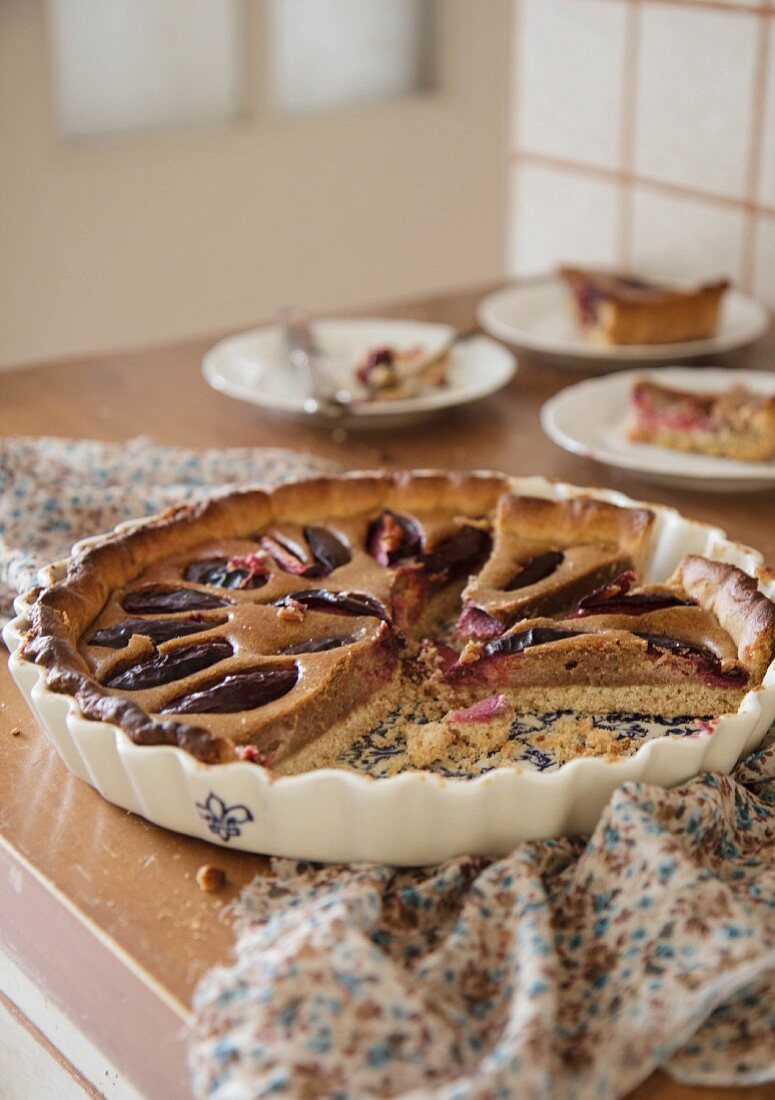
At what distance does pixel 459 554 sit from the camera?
4.75 feet

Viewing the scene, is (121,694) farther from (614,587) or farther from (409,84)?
(409,84)

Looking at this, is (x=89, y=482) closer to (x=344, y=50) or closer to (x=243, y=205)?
(x=243, y=205)

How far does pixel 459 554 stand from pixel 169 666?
15.1 inches

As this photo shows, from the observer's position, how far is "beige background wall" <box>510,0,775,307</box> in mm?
2375

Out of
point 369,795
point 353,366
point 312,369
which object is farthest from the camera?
point 353,366

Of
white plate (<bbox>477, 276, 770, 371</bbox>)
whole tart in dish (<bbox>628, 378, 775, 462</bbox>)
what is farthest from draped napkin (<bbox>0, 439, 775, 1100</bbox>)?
white plate (<bbox>477, 276, 770, 371</bbox>)

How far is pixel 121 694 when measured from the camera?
1149 mm

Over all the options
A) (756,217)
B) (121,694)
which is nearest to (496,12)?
(756,217)

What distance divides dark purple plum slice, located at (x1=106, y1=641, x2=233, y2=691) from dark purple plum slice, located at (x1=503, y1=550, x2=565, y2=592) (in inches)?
12.4

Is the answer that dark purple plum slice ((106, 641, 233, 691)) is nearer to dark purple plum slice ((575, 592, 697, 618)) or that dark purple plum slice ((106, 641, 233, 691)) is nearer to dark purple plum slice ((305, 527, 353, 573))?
dark purple plum slice ((305, 527, 353, 573))

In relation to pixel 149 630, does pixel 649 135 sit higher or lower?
higher

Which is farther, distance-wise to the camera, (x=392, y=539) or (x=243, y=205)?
(x=243, y=205)

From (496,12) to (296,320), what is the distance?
2.99 metres

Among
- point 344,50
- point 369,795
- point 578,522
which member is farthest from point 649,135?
point 344,50
